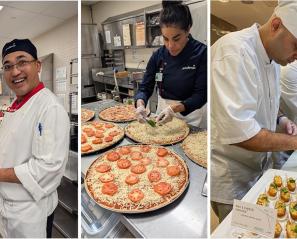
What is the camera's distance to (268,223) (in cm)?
79

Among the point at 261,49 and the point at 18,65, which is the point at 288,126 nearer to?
the point at 261,49

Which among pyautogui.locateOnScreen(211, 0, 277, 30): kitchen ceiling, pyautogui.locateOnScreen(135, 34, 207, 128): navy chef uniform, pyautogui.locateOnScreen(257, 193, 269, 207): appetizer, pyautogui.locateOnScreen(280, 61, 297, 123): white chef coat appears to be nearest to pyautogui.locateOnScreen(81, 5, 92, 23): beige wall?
pyautogui.locateOnScreen(135, 34, 207, 128): navy chef uniform

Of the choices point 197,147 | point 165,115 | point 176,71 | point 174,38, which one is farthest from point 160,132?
point 174,38

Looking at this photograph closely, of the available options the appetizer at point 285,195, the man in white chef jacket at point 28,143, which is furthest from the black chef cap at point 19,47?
the appetizer at point 285,195

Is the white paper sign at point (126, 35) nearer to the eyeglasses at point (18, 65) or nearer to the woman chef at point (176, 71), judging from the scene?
the woman chef at point (176, 71)

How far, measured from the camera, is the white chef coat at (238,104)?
39.6 inches

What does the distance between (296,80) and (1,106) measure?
75.7 inches

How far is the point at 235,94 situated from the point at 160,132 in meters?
0.62

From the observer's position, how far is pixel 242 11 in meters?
3.12

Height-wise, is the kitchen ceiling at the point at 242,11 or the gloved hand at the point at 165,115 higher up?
the kitchen ceiling at the point at 242,11

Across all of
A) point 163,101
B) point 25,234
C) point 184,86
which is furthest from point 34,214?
point 184,86

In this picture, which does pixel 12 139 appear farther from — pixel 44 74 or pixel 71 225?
pixel 71 225

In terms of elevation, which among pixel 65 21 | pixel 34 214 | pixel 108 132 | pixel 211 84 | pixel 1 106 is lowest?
pixel 34 214

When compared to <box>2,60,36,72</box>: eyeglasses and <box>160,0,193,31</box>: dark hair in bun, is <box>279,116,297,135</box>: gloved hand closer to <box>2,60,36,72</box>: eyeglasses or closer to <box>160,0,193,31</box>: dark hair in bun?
<box>160,0,193,31</box>: dark hair in bun
